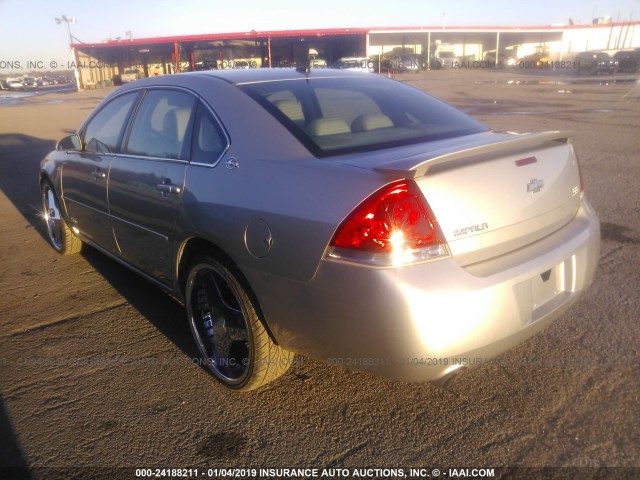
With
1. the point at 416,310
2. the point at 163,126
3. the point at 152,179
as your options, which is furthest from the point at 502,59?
the point at 416,310

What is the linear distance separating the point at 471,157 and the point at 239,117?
119 cm

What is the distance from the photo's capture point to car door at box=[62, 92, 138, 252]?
385 cm

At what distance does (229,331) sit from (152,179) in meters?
1.02

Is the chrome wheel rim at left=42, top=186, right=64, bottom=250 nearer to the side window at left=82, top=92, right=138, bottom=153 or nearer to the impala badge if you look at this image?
the side window at left=82, top=92, right=138, bottom=153

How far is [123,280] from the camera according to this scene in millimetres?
4504

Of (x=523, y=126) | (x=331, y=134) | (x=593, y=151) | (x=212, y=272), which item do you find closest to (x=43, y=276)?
(x=212, y=272)

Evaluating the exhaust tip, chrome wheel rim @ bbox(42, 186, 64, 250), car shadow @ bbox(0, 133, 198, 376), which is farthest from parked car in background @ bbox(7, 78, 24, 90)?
the exhaust tip

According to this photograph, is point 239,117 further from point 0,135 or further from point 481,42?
point 481,42

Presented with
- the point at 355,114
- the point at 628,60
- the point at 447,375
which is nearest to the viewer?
the point at 447,375

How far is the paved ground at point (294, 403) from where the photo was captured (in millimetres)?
2387

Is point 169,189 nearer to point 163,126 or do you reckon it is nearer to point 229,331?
point 163,126

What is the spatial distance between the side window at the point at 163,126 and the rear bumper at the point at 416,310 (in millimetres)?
1100

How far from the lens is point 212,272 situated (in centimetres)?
284

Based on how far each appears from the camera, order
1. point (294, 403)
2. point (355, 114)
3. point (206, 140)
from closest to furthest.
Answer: point (294, 403) → point (206, 140) → point (355, 114)
